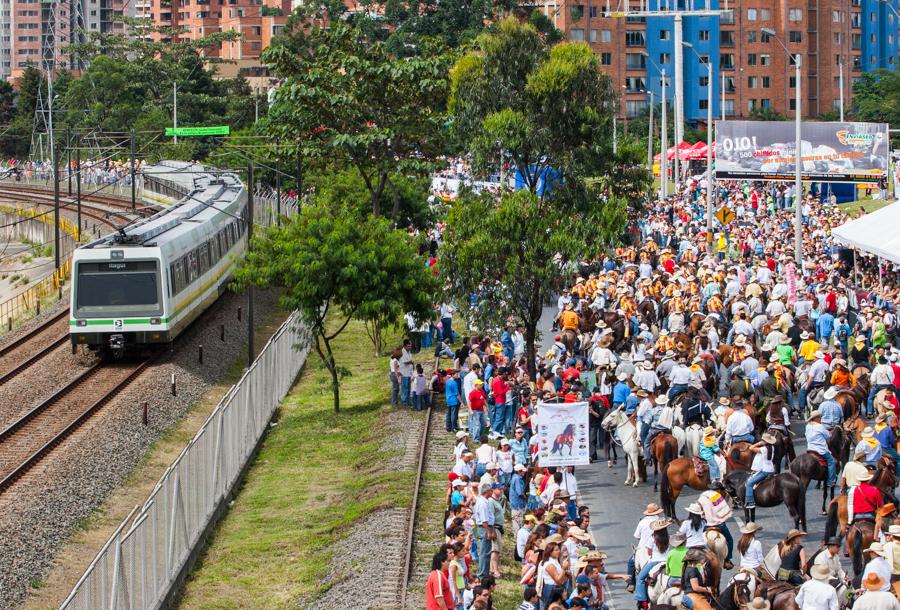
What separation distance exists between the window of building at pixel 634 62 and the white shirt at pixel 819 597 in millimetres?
120686

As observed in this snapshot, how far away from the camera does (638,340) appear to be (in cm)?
3284

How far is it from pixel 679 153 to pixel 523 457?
190 feet

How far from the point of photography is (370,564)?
22141mm

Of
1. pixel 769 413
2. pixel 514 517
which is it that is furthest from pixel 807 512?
pixel 514 517

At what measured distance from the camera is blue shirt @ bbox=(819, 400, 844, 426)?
80.6ft

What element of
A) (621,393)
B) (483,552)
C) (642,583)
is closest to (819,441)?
(621,393)

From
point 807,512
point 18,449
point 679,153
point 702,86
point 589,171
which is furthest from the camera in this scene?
point 702,86

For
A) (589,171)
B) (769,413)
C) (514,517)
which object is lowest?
(514,517)

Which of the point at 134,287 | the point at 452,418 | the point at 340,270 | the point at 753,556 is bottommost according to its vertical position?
the point at 452,418

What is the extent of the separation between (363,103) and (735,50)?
92121 mm

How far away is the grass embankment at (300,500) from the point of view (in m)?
23.2

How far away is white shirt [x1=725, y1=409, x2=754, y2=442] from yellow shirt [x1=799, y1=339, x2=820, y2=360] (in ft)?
21.2

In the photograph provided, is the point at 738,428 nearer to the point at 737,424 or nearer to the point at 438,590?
the point at 737,424

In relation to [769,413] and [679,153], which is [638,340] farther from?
[679,153]
